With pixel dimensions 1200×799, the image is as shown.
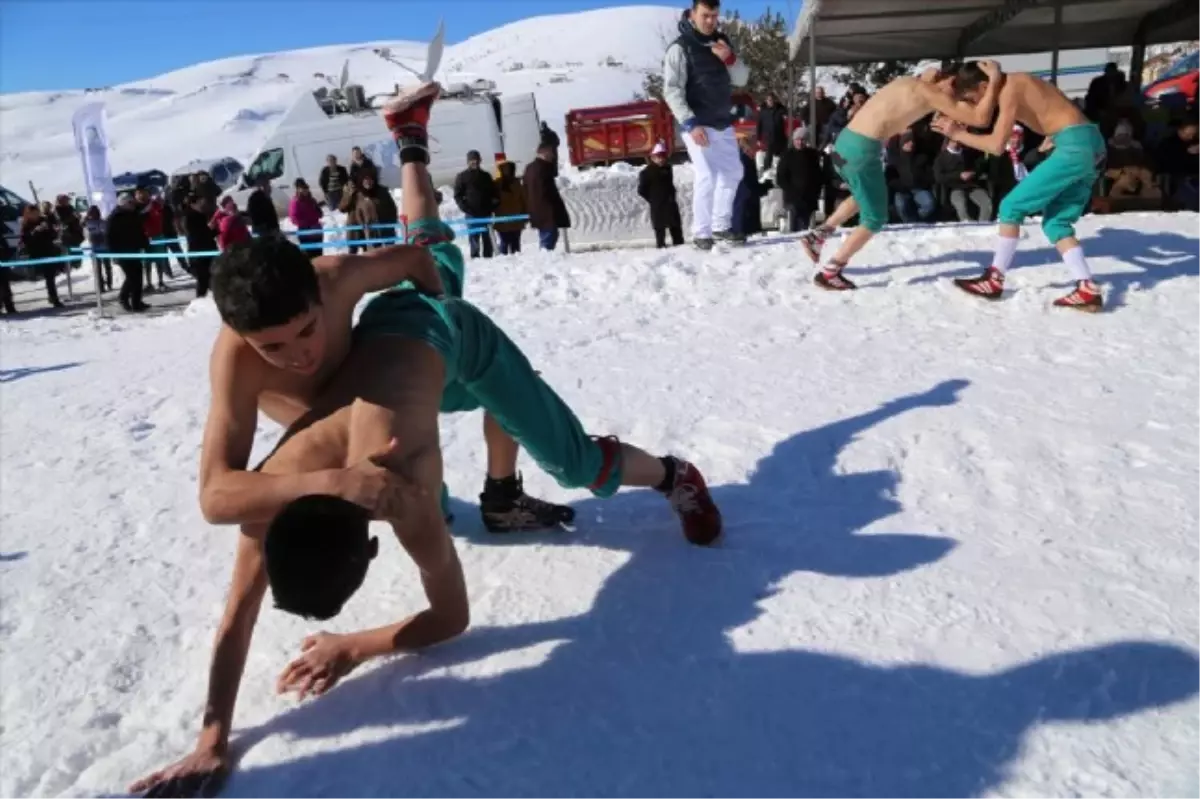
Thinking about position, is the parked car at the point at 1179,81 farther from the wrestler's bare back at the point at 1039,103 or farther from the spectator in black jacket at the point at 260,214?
the spectator in black jacket at the point at 260,214

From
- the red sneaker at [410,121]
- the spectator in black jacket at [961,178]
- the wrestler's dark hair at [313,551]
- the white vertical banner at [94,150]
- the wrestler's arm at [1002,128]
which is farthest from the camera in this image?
the white vertical banner at [94,150]

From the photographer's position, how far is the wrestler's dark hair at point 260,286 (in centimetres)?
189

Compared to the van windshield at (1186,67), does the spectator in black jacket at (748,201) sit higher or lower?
lower

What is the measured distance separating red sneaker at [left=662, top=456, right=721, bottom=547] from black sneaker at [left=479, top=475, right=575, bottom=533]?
1.40 ft

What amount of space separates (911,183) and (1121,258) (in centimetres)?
426

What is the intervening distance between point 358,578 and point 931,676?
52.6 inches

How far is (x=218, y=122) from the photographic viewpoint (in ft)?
184

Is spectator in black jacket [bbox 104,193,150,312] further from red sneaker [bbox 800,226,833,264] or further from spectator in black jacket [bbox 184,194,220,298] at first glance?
red sneaker [bbox 800,226,833,264]

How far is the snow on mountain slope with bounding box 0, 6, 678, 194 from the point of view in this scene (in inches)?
1893

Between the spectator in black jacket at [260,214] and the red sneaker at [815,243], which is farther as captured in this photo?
the spectator in black jacket at [260,214]

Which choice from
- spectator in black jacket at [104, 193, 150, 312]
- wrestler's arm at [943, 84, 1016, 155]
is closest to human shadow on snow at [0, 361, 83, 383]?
spectator in black jacket at [104, 193, 150, 312]

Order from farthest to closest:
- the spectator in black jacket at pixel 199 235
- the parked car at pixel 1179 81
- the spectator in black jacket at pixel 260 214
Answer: the parked car at pixel 1179 81 < the spectator in black jacket at pixel 260 214 < the spectator in black jacket at pixel 199 235

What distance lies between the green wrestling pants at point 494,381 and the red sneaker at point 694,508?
213 millimetres

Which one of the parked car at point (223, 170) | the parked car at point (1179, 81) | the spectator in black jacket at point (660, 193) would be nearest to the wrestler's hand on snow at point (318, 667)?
the spectator in black jacket at point (660, 193)
